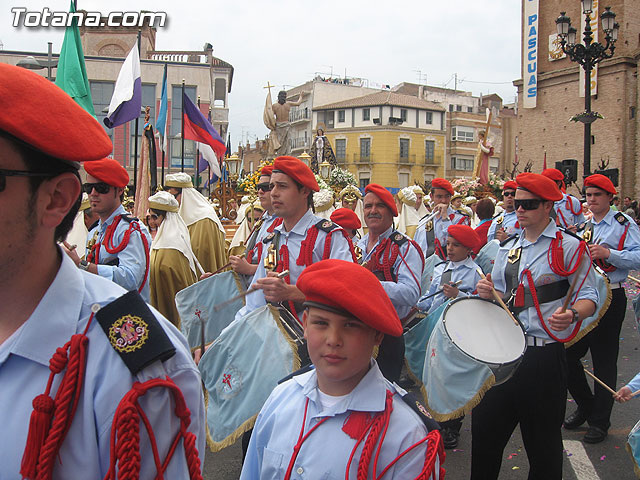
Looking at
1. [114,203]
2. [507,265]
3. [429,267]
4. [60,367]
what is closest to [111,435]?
[60,367]

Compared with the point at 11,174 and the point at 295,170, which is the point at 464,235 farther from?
the point at 11,174

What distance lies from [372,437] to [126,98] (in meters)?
9.65

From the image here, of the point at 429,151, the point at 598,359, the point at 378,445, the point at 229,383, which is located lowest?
the point at 598,359

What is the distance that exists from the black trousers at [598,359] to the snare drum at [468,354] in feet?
7.29

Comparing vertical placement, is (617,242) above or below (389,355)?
above

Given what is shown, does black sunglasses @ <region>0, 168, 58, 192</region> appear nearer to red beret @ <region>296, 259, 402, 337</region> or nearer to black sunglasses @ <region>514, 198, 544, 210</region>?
red beret @ <region>296, 259, 402, 337</region>

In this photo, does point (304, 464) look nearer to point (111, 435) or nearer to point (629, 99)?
point (111, 435)

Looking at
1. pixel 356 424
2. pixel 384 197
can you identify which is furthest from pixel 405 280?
pixel 356 424

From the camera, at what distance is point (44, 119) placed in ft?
4.18

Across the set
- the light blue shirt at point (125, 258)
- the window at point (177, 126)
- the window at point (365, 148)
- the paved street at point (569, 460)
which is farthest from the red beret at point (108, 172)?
the window at point (365, 148)

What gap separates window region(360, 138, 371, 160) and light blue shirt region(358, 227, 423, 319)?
205 feet

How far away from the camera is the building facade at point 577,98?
33156mm
